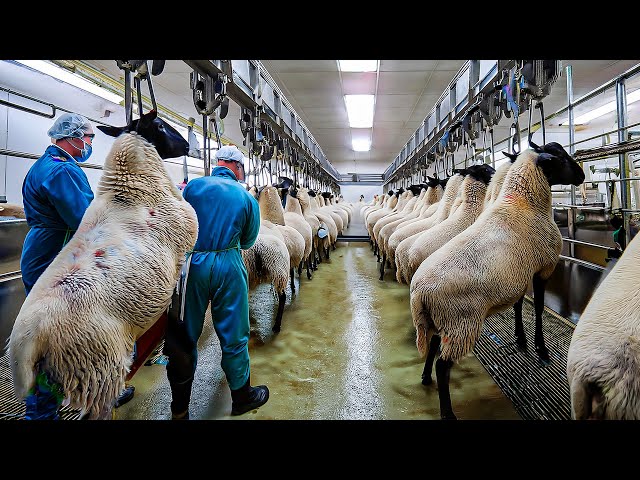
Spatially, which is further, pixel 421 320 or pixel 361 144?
pixel 361 144

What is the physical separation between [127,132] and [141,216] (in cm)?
41

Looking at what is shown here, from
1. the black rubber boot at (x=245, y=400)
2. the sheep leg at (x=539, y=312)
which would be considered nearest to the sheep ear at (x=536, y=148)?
the sheep leg at (x=539, y=312)

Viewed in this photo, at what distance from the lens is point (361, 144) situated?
1242cm

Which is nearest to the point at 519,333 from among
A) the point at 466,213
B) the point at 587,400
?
the point at 466,213

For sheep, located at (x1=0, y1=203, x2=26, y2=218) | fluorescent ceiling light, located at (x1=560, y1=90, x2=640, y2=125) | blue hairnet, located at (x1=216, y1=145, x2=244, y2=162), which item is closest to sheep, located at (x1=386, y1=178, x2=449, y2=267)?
blue hairnet, located at (x1=216, y1=145, x2=244, y2=162)

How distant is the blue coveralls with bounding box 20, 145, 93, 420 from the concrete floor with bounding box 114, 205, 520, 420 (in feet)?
3.58

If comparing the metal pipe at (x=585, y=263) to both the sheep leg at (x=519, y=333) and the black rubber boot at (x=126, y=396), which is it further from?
the black rubber boot at (x=126, y=396)

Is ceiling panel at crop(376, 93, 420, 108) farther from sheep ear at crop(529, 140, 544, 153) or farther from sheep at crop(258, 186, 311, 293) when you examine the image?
sheep ear at crop(529, 140, 544, 153)

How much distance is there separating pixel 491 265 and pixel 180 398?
1998mm

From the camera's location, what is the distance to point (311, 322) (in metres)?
3.61

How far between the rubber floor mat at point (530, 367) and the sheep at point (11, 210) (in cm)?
408

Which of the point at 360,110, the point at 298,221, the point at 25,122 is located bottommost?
the point at 298,221

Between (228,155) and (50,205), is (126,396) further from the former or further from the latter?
(228,155)
